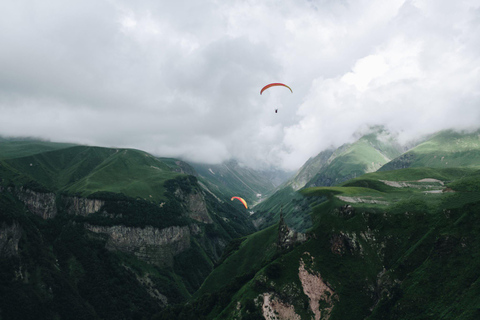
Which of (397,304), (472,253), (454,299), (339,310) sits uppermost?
(472,253)

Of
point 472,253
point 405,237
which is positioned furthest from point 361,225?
point 472,253

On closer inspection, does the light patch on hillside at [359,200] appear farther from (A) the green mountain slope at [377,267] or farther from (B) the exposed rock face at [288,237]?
(B) the exposed rock face at [288,237]

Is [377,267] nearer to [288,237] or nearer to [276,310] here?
[288,237]

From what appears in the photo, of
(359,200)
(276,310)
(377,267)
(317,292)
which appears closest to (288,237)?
(317,292)

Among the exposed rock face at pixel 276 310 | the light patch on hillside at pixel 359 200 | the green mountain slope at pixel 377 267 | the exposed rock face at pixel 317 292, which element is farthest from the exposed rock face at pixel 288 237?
the light patch on hillside at pixel 359 200

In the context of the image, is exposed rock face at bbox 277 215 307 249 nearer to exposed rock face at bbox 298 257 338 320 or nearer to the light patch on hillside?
exposed rock face at bbox 298 257 338 320

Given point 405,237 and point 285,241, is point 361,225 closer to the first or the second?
point 405,237
